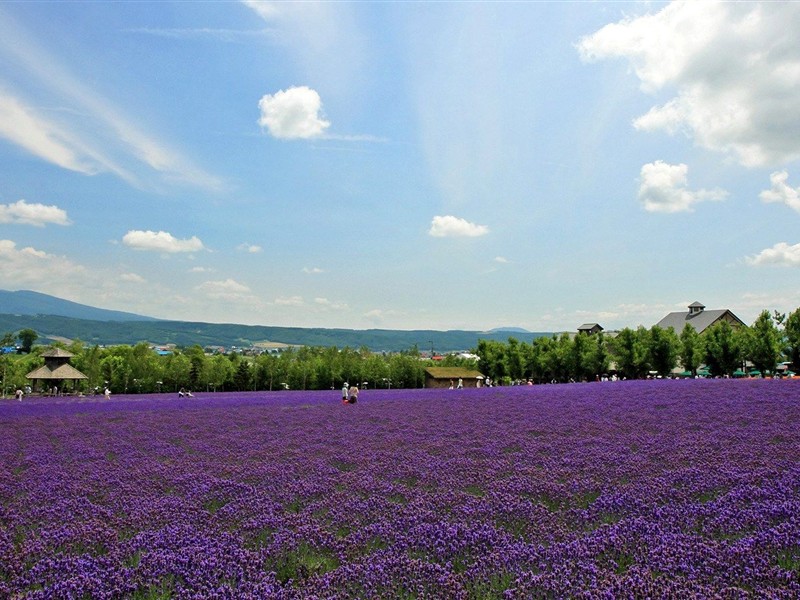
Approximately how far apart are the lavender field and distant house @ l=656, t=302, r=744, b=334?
100 m

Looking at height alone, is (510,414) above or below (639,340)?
below

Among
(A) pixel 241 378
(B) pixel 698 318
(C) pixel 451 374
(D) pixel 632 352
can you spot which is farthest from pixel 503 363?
(B) pixel 698 318

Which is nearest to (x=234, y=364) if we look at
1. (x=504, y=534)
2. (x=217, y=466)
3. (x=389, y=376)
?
(x=389, y=376)

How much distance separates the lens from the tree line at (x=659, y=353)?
52.1 meters

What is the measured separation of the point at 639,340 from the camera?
60.2 m

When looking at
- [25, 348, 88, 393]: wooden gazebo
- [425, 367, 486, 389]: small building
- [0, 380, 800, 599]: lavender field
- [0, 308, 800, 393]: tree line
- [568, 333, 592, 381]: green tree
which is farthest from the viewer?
[425, 367, 486, 389]: small building

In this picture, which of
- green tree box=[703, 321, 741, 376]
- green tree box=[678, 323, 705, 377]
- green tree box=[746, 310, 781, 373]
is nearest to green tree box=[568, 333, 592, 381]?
green tree box=[678, 323, 705, 377]

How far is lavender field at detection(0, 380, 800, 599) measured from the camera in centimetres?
423

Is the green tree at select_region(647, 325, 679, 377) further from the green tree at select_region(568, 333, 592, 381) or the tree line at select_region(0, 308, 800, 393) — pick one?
the green tree at select_region(568, 333, 592, 381)

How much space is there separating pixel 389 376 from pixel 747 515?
8268 centimetres

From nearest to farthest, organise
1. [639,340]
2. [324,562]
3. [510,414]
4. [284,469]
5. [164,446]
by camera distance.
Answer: [324,562] → [284,469] → [164,446] → [510,414] → [639,340]

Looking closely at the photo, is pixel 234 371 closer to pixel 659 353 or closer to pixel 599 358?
pixel 599 358

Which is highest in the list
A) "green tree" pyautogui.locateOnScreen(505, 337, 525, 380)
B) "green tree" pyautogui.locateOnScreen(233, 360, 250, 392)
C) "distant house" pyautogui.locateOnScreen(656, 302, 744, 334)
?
"distant house" pyautogui.locateOnScreen(656, 302, 744, 334)

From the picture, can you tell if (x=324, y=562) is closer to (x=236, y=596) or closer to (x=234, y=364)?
(x=236, y=596)
